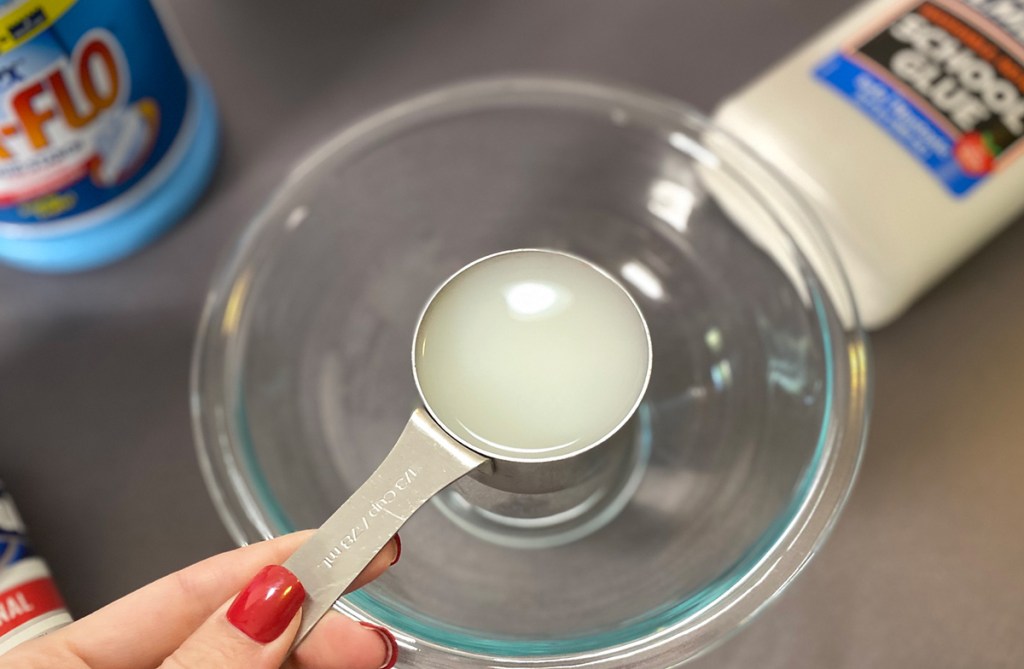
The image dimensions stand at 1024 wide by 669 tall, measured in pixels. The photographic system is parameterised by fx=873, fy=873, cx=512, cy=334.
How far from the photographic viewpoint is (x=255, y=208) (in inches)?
26.5

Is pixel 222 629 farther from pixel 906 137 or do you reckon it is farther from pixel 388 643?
pixel 906 137

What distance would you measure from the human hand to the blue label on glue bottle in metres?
0.28

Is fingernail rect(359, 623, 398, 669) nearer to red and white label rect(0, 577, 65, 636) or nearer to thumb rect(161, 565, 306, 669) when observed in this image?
thumb rect(161, 565, 306, 669)

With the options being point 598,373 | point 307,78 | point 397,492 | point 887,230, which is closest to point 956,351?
point 887,230

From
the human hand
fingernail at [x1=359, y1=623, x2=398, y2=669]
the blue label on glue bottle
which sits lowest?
fingernail at [x1=359, y1=623, x2=398, y2=669]

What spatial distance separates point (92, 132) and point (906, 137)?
0.52 metres

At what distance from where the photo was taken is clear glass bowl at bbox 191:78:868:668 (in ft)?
1.62

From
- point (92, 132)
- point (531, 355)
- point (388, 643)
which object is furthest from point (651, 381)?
point (92, 132)

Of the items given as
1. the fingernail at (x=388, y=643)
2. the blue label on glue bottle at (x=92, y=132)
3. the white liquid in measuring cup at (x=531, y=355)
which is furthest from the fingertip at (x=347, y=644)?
the blue label on glue bottle at (x=92, y=132)

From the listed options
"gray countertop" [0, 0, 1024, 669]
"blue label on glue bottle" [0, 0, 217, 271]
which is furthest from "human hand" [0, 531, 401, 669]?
"blue label on glue bottle" [0, 0, 217, 271]

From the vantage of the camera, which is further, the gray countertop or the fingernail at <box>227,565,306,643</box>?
the gray countertop

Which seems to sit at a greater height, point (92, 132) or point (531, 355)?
point (92, 132)

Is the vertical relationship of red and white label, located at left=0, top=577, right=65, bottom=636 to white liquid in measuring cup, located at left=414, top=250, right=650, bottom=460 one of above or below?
below

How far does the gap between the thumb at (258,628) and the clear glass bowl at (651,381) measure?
0.08 metres
